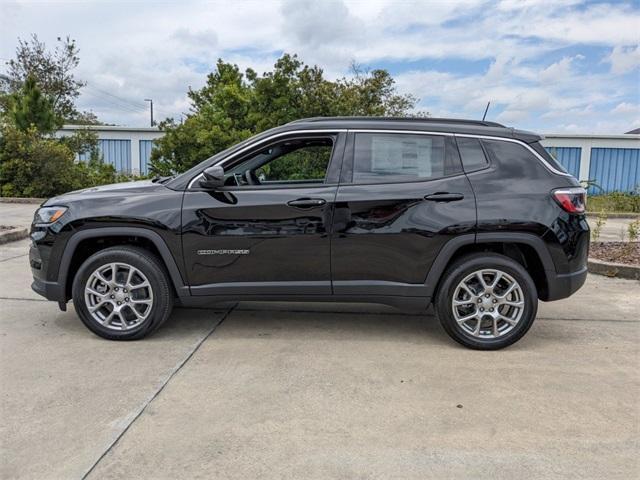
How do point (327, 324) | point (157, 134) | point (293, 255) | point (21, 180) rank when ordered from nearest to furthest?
point (293, 255) < point (327, 324) < point (21, 180) < point (157, 134)

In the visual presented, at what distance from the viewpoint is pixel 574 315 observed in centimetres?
531

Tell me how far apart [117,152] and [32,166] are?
745 centimetres

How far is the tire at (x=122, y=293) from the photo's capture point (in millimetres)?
4273

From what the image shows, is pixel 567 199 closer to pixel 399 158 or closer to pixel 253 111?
pixel 399 158

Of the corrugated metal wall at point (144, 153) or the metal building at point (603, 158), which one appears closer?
the metal building at point (603, 158)

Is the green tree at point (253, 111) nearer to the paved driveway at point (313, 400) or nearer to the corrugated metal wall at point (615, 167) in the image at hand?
the paved driveway at point (313, 400)

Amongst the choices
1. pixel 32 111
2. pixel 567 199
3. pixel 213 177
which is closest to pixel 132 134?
pixel 32 111

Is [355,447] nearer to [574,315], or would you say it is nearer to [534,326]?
[534,326]

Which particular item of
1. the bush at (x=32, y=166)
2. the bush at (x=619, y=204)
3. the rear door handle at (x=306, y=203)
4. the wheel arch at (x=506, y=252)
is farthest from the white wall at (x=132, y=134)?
the wheel arch at (x=506, y=252)

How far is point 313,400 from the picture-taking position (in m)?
3.37

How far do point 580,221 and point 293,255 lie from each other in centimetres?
232

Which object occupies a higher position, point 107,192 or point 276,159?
point 276,159

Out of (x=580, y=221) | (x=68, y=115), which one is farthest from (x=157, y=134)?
(x=580, y=221)

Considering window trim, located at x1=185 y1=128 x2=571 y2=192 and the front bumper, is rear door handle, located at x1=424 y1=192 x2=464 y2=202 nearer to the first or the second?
window trim, located at x1=185 y1=128 x2=571 y2=192
